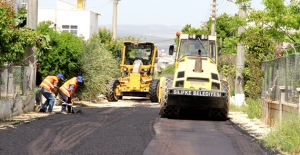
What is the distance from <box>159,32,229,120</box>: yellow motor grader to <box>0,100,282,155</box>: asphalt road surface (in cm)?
75

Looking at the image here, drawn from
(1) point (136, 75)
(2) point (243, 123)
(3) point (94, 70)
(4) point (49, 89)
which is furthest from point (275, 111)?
(1) point (136, 75)

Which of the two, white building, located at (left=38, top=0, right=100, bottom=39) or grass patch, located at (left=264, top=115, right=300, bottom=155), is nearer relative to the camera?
grass patch, located at (left=264, top=115, right=300, bottom=155)

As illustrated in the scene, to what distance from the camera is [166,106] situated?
74.1 ft

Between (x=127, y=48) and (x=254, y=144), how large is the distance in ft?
72.8

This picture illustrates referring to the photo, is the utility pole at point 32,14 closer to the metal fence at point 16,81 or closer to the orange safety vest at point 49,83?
the metal fence at point 16,81

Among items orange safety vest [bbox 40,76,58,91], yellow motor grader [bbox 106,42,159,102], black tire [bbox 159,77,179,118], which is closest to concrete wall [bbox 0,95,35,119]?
orange safety vest [bbox 40,76,58,91]

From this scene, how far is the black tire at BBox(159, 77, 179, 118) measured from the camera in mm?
22203

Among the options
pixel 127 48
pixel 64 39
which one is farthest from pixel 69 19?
pixel 64 39

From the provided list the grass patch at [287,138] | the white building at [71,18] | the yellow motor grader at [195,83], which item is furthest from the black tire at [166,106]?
the white building at [71,18]

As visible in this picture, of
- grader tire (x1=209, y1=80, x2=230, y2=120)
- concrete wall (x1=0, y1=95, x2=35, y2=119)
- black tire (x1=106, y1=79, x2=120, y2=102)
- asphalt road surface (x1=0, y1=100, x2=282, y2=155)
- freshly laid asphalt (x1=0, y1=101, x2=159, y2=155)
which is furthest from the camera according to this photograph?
black tire (x1=106, y1=79, x2=120, y2=102)

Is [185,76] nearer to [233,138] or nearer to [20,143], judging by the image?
[233,138]

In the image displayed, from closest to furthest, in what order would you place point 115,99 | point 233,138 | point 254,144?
point 254,144 < point 233,138 < point 115,99

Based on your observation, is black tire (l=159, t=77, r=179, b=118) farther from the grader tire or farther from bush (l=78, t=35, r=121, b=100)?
bush (l=78, t=35, r=121, b=100)

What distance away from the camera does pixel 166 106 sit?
22.6 meters
